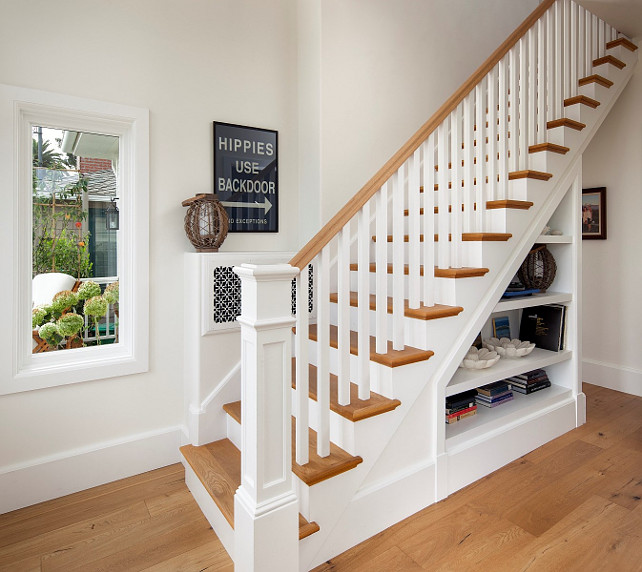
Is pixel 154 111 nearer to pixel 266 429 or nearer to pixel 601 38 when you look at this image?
pixel 266 429

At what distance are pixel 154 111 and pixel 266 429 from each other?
183 cm

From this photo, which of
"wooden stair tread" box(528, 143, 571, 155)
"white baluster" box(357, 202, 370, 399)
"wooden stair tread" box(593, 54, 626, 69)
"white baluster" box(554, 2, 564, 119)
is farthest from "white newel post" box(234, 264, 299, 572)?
"wooden stair tread" box(593, 54, 626, 69)

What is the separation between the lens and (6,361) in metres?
A: 2.06

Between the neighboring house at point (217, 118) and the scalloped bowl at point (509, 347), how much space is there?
49.8 inches

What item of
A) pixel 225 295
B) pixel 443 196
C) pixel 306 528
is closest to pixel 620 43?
pixel 443 196

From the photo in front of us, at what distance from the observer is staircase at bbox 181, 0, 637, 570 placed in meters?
1.53

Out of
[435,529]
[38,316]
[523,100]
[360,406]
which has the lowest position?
[435,529]

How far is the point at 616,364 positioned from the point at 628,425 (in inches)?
31.9

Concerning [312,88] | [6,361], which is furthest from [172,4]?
[6,361]

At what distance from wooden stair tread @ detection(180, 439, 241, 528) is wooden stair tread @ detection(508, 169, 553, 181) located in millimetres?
2142

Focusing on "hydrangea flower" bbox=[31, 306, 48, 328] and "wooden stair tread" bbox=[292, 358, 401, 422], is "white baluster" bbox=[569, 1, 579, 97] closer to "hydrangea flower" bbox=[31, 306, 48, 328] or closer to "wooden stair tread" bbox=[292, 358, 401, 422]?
"wooden stair tread" bbox=[292, 358, 401, 422]

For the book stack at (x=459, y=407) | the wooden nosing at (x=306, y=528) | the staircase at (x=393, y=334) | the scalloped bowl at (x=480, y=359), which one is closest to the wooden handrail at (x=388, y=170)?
the staircase at (x=393, y=334)

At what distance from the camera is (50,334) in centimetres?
229

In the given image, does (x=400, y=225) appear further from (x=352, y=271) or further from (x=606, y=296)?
(x=606, y=296)
